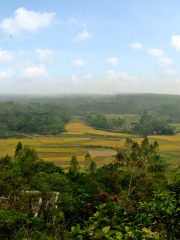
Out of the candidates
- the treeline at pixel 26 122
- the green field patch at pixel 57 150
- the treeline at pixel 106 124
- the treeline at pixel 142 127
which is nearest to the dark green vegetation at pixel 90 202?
the green field patch at pixel 57 150

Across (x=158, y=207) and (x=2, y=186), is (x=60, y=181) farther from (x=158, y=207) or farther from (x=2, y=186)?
(x=158, y=207)

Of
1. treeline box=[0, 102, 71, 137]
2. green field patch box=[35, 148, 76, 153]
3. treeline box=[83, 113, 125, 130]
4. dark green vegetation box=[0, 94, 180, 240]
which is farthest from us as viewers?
treeline box=[83, 113, 125, 130]

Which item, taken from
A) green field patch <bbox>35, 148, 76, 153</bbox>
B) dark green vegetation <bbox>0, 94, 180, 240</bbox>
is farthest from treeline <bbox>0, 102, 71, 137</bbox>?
dark green vegetation <bbox>0, 94, 180, 240</bbox>

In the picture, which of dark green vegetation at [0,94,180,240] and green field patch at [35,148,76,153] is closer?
dark green vegetation at [0,94,180,240]

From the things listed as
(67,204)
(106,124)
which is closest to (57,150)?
(67,204)

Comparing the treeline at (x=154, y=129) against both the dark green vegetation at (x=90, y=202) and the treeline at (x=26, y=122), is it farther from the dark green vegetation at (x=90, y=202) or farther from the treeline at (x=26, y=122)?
the dark green vegetation at (x=90, y=202)

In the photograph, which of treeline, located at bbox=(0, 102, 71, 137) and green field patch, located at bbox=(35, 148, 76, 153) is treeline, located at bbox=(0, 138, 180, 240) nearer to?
green field patch, located at bbox=(35, 148, 76, 153)

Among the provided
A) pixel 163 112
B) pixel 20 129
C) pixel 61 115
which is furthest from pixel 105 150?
pixel 163 112

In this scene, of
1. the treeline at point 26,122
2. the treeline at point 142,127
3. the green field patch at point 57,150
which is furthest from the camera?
the treeline at point 26,122

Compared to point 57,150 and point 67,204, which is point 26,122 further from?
point 67,204

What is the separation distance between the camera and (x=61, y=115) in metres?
85.1

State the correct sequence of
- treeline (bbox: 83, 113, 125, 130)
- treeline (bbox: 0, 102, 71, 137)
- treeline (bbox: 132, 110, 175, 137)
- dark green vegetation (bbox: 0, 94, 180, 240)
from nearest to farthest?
1. dark green vegetation (bbox: 0, 94, 180, 240)
2. treeline (bbox: 132, 110, 175, 137)
3. treeline (bbox: 0, 102, 71, 137)
4. treeline (bbox: 83, 113, 125, 130)

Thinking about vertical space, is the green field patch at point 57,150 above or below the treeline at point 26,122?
below

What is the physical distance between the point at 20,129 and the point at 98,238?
68758mm
